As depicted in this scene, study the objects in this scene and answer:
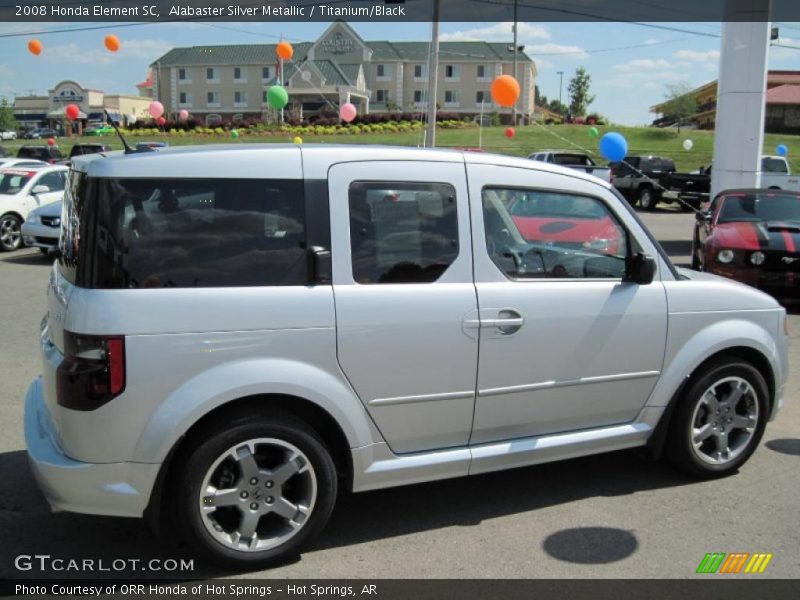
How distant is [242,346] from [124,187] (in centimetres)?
86

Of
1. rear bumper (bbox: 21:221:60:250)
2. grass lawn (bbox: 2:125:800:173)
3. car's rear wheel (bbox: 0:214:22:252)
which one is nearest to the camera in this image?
rear bumper (bbox: 21:221:60:250)

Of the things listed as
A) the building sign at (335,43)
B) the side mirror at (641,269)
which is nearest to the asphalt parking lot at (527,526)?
the side mirror at (641,269)

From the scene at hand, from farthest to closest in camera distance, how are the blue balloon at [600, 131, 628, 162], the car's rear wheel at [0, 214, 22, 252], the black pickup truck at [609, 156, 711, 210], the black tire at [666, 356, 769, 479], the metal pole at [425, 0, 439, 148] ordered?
1. the black pickup truck at [609, 156, 711, 210]
2. the metal pole at [425, 0, 439, 148]
3. the car's rear wheel at [0, 214, 22, 252]
4. the blue balloon at [600, 131, 628, 162]
5. the black tire at [666, 356, 769, 479]

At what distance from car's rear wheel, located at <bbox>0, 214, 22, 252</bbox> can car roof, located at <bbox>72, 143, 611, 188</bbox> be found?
12512 mm

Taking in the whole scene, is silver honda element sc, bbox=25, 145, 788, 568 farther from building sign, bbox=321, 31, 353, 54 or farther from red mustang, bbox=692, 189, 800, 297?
building sign, bbox=321, 31, 353, 54

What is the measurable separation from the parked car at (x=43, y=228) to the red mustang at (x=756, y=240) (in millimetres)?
10670

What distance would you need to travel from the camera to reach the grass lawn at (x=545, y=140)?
42.6 metres

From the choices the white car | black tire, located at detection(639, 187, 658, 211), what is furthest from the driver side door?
black tire, located at detection(639, 187, 658, 211)

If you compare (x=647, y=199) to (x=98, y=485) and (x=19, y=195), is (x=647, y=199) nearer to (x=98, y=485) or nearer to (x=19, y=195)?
(x=19, y=195)

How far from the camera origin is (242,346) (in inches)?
131

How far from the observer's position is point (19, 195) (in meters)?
A: 14.8

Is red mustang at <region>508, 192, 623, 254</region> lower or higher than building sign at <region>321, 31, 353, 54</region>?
lower

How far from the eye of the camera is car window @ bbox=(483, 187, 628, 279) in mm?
3976

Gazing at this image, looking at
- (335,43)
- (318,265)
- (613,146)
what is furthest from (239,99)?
(318,265)
